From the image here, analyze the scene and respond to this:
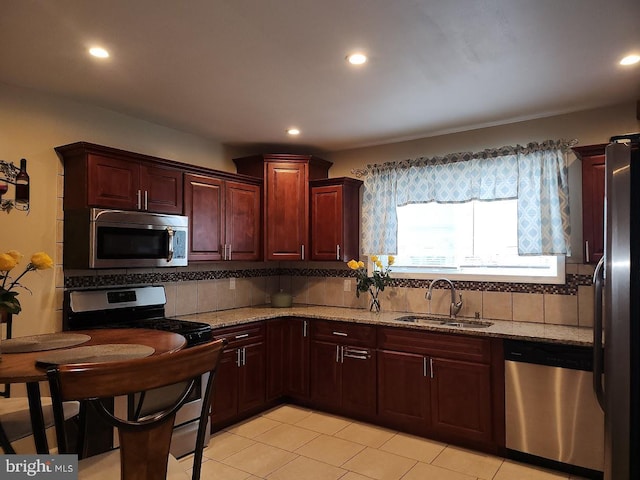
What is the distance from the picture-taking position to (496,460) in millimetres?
3008

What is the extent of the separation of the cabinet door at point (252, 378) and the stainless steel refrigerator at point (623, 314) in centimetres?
273

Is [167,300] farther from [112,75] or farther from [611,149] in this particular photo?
[611,149]

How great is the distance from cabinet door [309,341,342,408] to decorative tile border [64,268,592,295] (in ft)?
2.85

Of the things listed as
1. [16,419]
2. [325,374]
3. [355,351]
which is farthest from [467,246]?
[16,419]

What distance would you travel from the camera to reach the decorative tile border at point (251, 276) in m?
3.28

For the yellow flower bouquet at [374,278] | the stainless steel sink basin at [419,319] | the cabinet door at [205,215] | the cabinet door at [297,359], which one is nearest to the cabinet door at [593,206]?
the stainless steel sink basin at [419,319]

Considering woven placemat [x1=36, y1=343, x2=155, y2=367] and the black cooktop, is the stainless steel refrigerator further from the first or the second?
the black cooktop

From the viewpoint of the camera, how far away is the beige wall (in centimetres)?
286

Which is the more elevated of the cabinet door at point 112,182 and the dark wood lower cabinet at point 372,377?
the cabinet door at point 112,182

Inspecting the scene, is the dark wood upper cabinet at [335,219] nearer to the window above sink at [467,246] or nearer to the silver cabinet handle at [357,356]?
the window above sink at [467,246]

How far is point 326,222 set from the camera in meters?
4.31

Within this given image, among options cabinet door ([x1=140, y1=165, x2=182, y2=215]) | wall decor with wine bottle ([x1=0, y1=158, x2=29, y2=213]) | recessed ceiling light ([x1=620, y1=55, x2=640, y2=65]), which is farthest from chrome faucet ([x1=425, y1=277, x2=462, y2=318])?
wall decor with wine bottle ([x1=0, y1=158, x2=29, y2=213])

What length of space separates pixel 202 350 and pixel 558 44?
2.33 metres

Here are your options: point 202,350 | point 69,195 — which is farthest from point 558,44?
point 69,195
